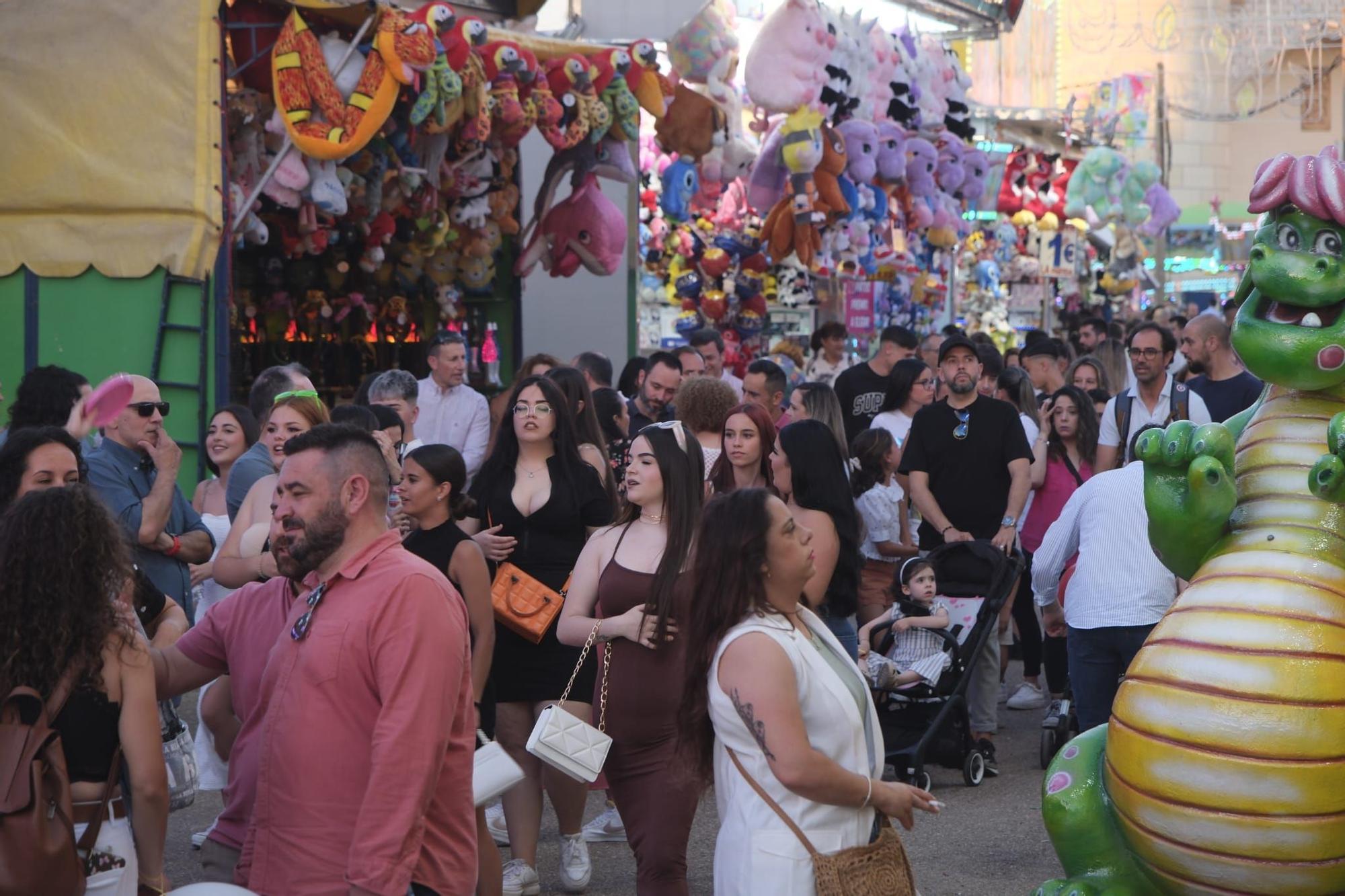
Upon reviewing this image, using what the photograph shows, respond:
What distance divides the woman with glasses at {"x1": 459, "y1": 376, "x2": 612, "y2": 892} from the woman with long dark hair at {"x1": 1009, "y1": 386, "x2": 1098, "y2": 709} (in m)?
3.33

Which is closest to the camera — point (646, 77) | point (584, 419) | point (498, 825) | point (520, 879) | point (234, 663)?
point (234, 663)

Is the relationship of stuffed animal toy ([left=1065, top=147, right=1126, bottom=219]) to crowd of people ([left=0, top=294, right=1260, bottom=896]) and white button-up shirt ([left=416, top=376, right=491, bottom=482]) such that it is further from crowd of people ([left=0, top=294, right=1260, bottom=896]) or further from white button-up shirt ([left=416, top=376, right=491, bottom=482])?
white button-up shirt ([left=416, top=376, right=491, bottom=482])

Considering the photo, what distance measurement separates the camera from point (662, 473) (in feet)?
15.7

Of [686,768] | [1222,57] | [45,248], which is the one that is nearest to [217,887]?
[686,768]

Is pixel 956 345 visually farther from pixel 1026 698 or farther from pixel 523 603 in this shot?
pixel 523 603

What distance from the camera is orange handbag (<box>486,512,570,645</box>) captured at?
17.7 ft

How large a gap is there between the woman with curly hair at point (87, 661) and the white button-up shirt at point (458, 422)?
592cm

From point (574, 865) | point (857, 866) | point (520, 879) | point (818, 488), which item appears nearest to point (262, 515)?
point (520, 879)

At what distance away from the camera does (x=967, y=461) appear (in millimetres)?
7742

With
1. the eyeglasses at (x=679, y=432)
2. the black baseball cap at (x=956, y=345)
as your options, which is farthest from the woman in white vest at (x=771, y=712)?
the black baseball cap at (x=956, y=345)

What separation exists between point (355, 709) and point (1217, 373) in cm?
571

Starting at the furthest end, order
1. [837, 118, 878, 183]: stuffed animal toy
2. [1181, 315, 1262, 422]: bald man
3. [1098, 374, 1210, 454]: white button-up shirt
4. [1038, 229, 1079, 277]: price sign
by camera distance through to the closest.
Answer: [1038, 229, 1079, 277]: price sign
[837, 118, 878, 183]: stuffed animal toy
[1098, 374, 1210, 454]: white button-up shirt
[1181, 315, 1262, 422]: bald man

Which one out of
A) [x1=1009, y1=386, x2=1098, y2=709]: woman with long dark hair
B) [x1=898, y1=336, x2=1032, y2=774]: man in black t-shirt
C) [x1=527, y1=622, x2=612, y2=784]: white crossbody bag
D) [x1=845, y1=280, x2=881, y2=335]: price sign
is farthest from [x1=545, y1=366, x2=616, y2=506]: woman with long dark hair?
[x1=845, y1=280, x2=881, y2=335]: price sign

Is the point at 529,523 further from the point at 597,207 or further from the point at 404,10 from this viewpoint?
the point at 597,207
